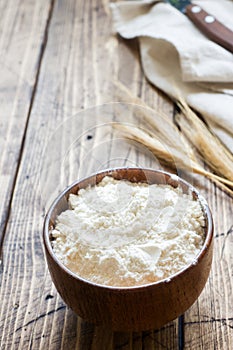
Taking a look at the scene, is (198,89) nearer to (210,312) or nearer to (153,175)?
(153,175)

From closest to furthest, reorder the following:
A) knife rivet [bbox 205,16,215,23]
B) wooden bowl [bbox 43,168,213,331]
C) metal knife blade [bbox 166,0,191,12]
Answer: wooden bowl [bbox 43,168,213,331]
knife rivet [bbox 205,16,215,23]
metal knife blade [bbox 166,0,191,12]

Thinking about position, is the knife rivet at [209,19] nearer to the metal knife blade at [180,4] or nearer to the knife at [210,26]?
Answer: the knife at [210,26]

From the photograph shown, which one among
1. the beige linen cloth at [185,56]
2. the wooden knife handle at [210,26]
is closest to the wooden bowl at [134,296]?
the beige linen cloth at [185,56]

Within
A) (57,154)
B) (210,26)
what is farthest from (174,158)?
(210,26)

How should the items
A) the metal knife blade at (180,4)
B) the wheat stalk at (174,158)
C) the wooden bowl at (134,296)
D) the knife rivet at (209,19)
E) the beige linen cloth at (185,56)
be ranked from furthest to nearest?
the metal knife blade at (180,4) < the knife rivet at (209,19) < the beige linen cloth at (185,56) < the wheat stalk at (174,158) < the wooden bowl at (134,296)

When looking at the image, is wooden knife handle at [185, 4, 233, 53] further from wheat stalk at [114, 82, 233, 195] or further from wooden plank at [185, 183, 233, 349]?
wooden plank at [185, 183, 233, 349]

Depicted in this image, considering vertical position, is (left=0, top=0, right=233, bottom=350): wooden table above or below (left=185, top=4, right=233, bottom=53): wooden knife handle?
below

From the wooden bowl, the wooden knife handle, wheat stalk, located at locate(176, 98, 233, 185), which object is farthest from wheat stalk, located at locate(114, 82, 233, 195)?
the wooden bowl
